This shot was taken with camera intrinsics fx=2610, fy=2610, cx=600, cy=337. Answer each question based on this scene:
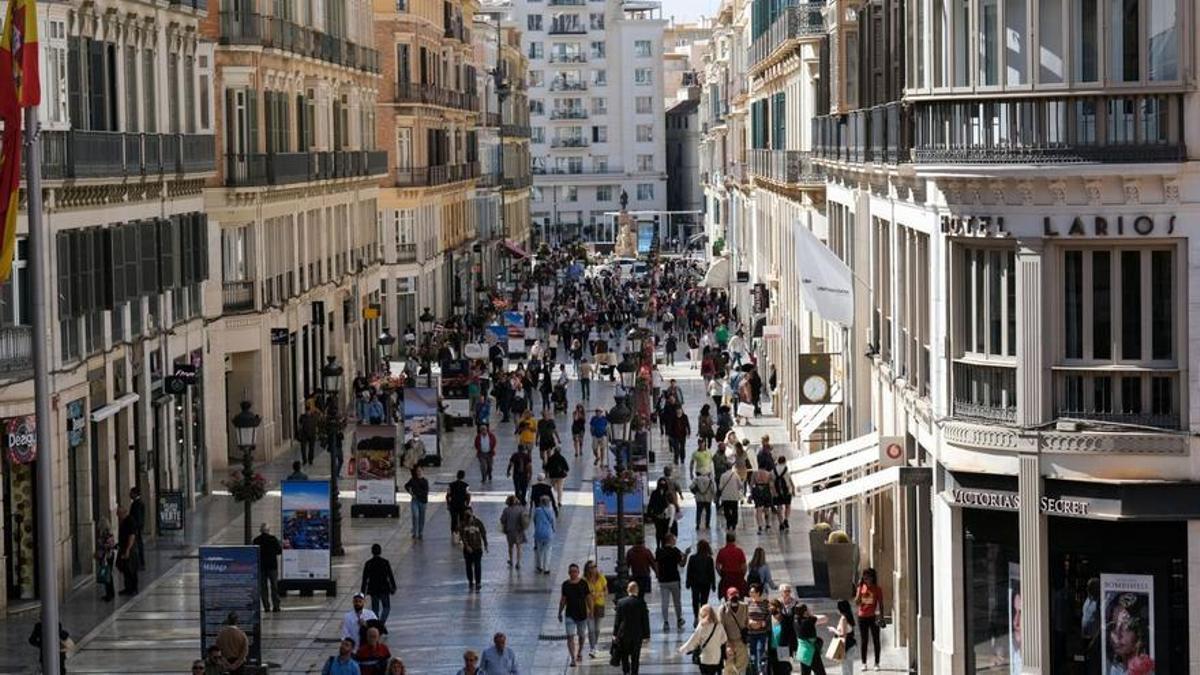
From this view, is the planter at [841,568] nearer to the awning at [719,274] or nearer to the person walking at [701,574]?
the person walking at [701,574]

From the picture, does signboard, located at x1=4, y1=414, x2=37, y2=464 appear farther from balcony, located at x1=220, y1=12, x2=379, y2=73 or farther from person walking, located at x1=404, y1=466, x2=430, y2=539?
balcony, located at x1=220, y1=12, x2=379, y2=73

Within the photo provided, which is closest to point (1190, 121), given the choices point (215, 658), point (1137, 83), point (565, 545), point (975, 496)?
point (1137, 83)

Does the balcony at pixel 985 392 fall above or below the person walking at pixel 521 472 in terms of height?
above

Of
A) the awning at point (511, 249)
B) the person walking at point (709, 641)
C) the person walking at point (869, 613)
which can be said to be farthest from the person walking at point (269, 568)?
the awning at point (511, 249)

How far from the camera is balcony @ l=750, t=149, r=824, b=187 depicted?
4807 cm

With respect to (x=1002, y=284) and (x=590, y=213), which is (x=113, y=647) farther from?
(x=590, y=213)

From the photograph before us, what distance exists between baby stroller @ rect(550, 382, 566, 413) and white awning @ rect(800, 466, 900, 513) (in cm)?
3179

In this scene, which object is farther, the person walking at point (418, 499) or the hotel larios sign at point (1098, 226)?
the person walking at point (418, 499)

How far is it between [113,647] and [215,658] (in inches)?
235

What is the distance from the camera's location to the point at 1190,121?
23734 mm

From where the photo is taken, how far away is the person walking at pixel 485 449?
162 ft

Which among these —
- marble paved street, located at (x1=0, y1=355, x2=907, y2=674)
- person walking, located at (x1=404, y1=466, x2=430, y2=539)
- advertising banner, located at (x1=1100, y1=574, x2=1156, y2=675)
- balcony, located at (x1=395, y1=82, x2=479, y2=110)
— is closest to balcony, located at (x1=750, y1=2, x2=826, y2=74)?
marble paved street, located at (x1=0, y1=355, x2=907, y2=674)

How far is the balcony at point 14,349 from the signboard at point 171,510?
7568mm

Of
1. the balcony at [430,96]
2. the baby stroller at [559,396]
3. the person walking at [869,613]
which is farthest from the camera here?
the balcony at [430,96]
